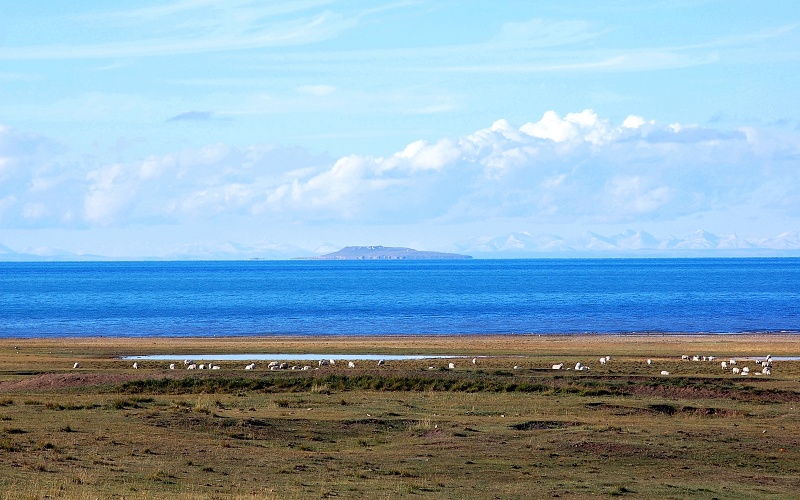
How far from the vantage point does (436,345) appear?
73.5 m

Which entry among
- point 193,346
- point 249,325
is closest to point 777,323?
point 249,325

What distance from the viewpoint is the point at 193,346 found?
74.1m

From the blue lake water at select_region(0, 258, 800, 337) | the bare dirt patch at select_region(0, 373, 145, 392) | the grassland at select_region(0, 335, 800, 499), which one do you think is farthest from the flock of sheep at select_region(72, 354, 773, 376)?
the blue lake water at select_region(0, 258, 800, 337)

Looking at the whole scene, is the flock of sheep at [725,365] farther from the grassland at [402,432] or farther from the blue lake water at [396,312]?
the blue lake water at [396,312]

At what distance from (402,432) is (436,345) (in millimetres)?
42785

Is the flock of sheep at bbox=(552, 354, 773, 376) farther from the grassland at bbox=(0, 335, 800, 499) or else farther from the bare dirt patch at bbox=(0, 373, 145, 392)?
the bare dirt patch at bbox=(0, 373, 145, 392)

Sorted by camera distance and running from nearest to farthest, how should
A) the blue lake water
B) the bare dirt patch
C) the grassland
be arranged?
1. the grassland
2. the bare dirt patch
3. the blue lake water

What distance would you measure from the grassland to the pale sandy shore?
12.8 meters

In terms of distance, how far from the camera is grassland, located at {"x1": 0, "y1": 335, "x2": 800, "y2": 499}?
73.8 ft

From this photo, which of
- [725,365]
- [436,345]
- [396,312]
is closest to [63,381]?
[725,365]

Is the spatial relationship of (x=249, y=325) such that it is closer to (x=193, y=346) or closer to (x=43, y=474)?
(x=193, y=346)

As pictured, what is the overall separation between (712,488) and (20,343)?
214 feet

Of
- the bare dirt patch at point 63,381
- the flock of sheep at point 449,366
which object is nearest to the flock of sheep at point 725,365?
the flock of sheep at point 449,366

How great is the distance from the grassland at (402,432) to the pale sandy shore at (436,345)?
1281 cm
